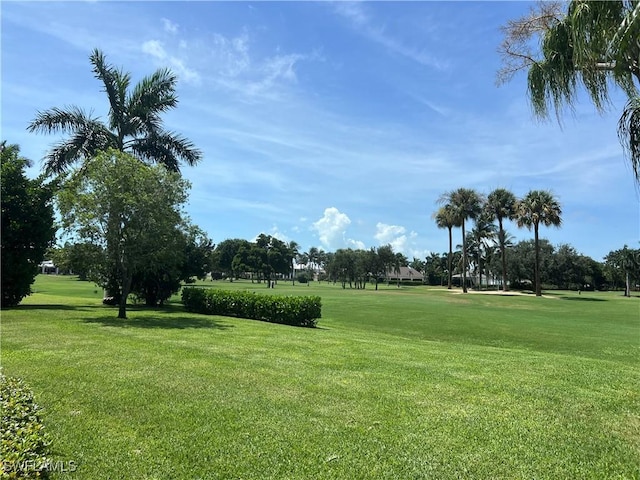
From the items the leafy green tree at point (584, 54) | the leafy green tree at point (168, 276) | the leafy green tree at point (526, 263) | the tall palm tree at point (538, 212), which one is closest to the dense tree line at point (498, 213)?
the tall palm tree at point (538, 212)

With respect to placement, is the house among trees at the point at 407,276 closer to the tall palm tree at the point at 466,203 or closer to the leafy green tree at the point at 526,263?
the leafy green tree at the point at 526,263

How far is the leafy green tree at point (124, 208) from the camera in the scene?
15.6m

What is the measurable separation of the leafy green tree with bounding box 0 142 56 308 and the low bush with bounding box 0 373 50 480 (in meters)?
16.2

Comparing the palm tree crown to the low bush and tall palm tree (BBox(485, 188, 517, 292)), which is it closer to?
tall palm tree (BBox(485, 188, 517, 292))

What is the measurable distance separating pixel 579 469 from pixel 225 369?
5384 mm

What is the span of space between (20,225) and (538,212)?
189ft

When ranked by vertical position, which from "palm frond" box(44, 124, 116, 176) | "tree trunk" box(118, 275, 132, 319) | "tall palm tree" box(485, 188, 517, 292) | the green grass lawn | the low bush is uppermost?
"tall palm tree" box(485, 188, 517, 292)

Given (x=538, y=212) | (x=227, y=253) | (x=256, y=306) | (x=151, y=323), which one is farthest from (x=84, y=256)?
(x=227, y=253)

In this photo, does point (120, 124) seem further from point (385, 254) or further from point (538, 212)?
point (385, 254)

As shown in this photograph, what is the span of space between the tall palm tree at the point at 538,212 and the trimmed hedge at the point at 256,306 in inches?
1921

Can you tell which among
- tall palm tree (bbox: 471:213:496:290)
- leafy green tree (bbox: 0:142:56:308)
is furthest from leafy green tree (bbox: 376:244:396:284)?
leafy green tree (bbox: 0:142:56:308)

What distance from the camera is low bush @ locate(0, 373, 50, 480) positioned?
11.4ft

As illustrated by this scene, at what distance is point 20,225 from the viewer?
61.2 feet

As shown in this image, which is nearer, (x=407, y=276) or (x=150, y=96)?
(x=150, y=96)
